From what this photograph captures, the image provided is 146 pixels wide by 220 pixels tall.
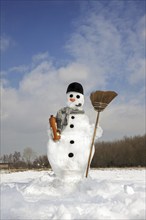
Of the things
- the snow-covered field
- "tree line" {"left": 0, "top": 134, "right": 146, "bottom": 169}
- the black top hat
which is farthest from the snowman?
"tree line" {"left": 0, "top": 134, "right": 146, "bottom": 169}

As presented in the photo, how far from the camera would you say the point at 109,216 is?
11.0 feet

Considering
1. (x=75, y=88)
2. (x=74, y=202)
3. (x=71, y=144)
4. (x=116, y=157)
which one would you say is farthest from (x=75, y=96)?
(x=116, y=157)

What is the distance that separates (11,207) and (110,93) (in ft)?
9.09

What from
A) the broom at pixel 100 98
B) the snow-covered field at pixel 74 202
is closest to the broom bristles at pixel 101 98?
the broom at pixel 100 98

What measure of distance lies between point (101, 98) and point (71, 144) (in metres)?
1.05

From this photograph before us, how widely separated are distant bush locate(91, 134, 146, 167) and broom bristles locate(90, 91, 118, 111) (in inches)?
595

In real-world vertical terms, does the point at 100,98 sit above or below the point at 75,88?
below

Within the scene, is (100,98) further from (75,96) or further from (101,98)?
(75,96)

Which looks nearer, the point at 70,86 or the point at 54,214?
the point at 54,214

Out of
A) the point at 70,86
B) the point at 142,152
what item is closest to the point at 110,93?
the point at 70,86

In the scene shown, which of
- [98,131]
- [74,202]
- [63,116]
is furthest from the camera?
[98,131]

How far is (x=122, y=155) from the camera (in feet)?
68.7

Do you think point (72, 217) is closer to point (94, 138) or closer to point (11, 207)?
point (11, 207)

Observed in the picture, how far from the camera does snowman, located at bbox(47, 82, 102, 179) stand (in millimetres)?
5285
